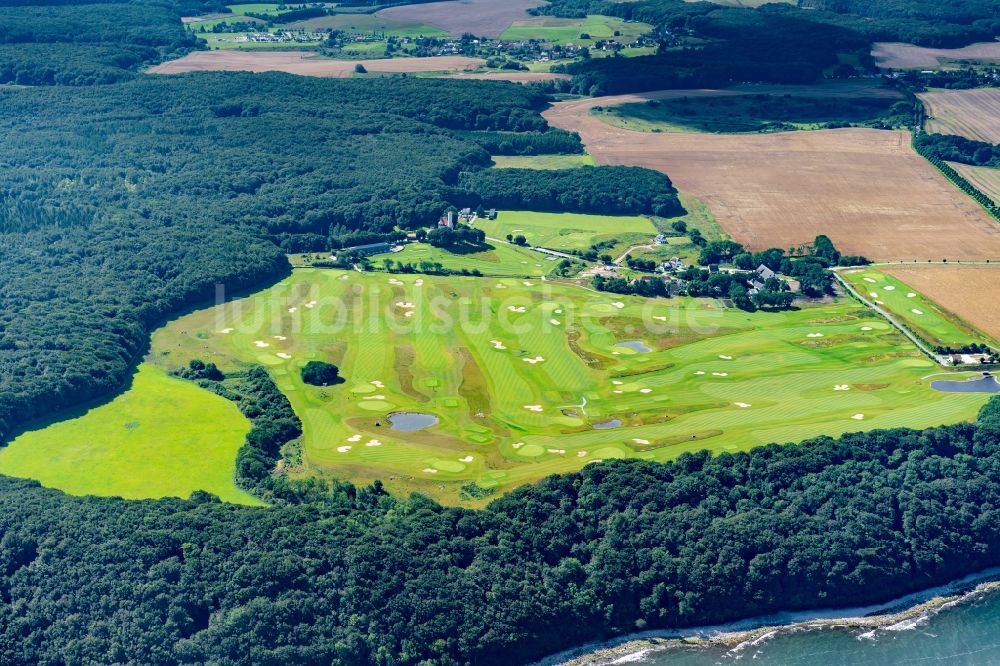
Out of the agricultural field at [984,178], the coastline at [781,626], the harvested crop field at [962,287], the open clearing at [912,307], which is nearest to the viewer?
the coastline at [781,626]

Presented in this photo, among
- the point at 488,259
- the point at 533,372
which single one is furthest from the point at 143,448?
the point at 488,259

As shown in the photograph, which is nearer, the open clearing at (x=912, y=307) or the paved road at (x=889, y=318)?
the paved road at (x=889, y=318)

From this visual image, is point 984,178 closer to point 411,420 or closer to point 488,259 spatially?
point 488,259

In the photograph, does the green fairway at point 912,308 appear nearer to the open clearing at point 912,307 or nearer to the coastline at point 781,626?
the open clearing at point 912,307

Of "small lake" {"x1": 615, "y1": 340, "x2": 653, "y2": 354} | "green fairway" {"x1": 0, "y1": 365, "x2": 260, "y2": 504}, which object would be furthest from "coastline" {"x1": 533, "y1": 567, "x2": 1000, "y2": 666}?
"small lake" {"x1": 615, "y1": 340, "x2": 653, "y2": 354}

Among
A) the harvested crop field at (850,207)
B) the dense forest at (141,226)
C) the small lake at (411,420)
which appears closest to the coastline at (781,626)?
the small lake at (411,420)

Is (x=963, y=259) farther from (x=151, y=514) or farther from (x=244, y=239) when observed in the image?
(x=151, y=514)
